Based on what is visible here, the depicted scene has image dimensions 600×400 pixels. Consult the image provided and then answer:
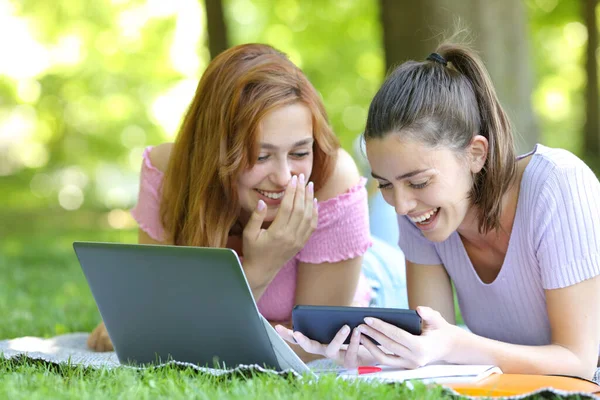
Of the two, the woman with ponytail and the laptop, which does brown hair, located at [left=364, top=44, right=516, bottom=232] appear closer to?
the woman with ponytail

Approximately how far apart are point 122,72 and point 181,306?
497 inches

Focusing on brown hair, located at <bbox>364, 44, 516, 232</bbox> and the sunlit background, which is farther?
the sunlit background

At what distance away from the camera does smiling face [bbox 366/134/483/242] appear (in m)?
2.74

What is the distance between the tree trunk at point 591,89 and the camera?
12039mm

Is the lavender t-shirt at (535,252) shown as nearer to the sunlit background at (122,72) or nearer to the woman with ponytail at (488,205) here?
the woman with ponytail at (488,205)

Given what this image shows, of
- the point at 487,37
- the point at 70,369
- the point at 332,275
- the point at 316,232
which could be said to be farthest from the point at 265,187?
the point at 487,37

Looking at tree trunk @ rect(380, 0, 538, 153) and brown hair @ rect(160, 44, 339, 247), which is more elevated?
tree trunk @ rect(380, 0, 538, 153)

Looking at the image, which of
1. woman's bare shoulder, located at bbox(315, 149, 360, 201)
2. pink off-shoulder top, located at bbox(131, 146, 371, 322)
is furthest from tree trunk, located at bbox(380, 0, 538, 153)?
pink off-shoulder top, located at bbox(131, 146, 371, 322)

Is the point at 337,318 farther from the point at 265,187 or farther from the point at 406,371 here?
the point at 265,187

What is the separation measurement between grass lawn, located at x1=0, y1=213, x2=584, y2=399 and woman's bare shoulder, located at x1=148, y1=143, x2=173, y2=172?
125cm

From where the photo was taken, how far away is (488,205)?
2.87 metres

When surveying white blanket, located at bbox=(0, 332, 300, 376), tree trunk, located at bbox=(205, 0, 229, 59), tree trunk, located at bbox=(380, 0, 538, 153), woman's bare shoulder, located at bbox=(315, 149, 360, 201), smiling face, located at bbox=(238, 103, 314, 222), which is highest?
tree trunk, located at bbox=(205, 0, 229, 59)

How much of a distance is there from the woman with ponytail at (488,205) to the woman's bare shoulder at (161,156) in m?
1.37

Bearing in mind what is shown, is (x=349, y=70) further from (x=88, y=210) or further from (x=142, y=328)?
(x=142, y=328)
